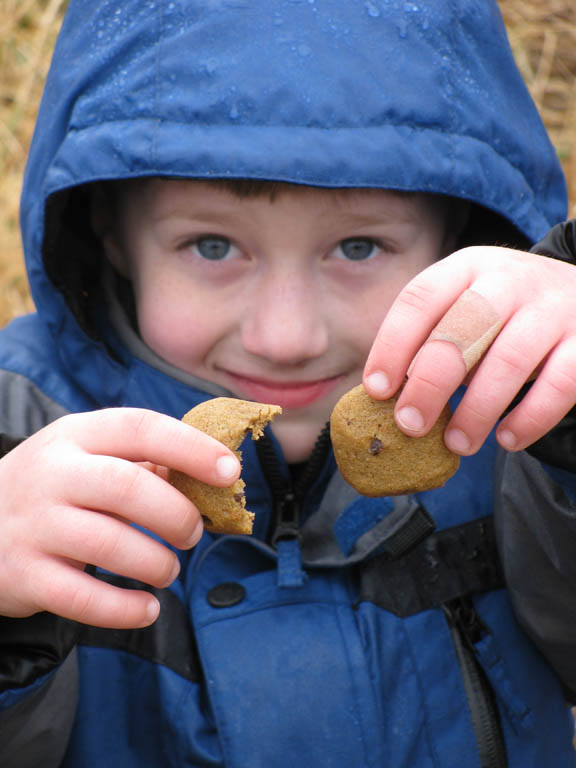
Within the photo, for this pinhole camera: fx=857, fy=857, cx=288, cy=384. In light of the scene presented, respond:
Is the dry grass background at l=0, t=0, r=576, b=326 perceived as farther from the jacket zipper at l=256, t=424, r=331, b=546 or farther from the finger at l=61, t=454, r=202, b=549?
the finger at l=61, t=454, r=202, b=549

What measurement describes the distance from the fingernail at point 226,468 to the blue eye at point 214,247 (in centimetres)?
94

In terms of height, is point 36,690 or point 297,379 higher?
point 297,379

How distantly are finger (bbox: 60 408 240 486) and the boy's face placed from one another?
72cm

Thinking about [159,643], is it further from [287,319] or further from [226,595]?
[287,319]

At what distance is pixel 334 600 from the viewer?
2.19m

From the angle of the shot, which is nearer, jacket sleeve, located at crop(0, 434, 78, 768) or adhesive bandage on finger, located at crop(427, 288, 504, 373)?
adhesive bandage on finger, located at crop(427, 288, 504, 373)

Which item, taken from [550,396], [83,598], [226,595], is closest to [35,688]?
[83,598]

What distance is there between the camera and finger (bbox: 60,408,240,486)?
4.85ft

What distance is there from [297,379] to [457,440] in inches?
33.3

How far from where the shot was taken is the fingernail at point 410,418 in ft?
4.89

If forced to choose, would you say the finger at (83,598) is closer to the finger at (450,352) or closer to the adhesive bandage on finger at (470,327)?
the finger at (450,352)

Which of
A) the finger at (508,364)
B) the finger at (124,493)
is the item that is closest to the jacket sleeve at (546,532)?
the finger at (508,364)

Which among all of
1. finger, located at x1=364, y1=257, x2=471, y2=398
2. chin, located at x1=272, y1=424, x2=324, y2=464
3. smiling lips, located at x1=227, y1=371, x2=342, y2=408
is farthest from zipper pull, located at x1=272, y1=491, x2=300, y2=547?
finger, located at x1=364, y1=257, x2=471, y2=398

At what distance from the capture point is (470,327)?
1.44 metres
